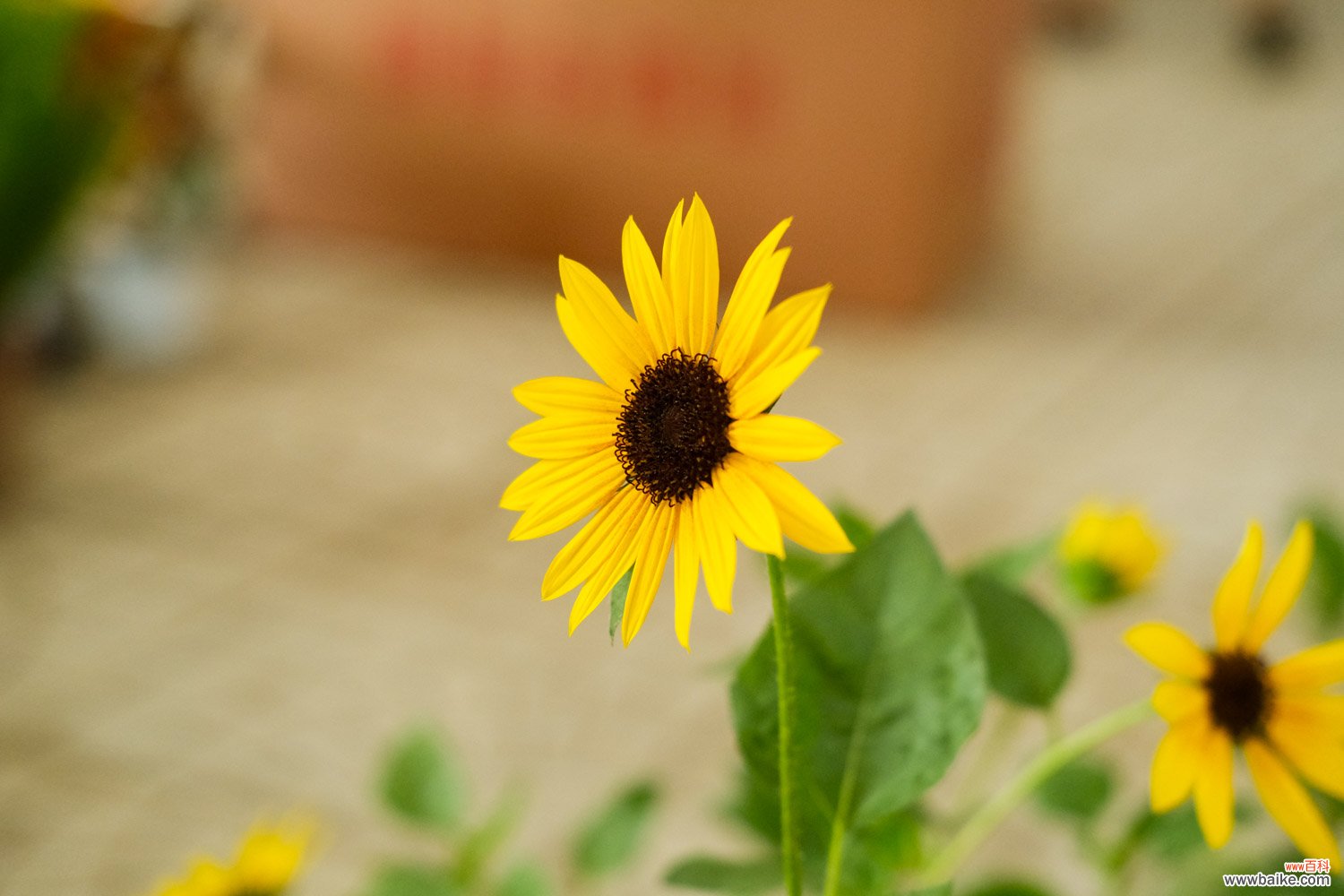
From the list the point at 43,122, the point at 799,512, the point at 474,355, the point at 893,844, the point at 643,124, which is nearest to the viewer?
the point at 799,512

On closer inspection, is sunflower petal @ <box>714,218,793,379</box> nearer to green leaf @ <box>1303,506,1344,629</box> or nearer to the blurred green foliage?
green leaf @ <box>1303,506,1344,629</box>

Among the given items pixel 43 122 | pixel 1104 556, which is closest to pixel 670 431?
pixel 1104 556

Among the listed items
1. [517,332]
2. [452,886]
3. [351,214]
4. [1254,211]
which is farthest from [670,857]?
[1254,211]

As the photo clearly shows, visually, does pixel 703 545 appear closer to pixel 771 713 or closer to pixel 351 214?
pixel 771 713

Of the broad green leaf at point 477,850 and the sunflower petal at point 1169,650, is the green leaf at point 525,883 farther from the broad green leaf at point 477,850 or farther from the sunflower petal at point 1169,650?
the sunflower petal at point 1169,650

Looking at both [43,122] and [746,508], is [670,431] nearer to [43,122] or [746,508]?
[746,508]

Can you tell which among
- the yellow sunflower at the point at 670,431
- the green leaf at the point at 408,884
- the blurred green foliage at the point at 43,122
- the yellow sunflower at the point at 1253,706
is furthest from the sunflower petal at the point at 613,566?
the blurred green foliage at the point at 43,122

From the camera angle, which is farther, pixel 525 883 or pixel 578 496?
pixel 525 883

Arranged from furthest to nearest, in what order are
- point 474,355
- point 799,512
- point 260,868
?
point 474,355 < point 260,868 < point 799,512
